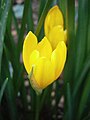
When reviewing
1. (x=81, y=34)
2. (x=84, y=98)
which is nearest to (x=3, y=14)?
(x=81, y=34)

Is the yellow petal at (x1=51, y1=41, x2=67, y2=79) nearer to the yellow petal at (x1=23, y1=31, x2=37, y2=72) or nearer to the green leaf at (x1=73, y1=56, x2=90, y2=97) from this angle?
the yellow petal at (x1=23, y1=31, x2=37, y2=72)

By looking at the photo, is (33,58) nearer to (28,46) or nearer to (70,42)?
(28,46)

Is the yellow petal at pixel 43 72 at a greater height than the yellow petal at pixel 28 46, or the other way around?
the yellow petal at pixel 28 46


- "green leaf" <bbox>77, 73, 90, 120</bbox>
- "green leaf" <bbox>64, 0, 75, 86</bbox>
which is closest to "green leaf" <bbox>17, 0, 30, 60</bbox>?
"green leaf" <bbox>64, 0, 75, 86</bbox>

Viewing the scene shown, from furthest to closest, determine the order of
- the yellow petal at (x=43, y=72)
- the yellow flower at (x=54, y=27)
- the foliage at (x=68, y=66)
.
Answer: the foliage at (x=68, y=66)
the yellow flower at (x=54, y=27)
the yellow petal at (x=43, y=72)

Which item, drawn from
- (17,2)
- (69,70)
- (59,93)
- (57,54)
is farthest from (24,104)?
(17,2)

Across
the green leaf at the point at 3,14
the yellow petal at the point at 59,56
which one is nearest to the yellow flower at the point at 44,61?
the yellow petal at the point at 59,56

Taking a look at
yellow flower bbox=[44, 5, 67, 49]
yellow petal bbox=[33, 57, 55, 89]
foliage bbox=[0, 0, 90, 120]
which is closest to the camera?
yellow petal bbox=[33, 57, 55, 89]

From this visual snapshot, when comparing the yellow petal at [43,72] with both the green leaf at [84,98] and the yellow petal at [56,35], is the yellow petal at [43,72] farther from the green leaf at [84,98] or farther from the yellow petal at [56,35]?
the green leaf at [84,98]
